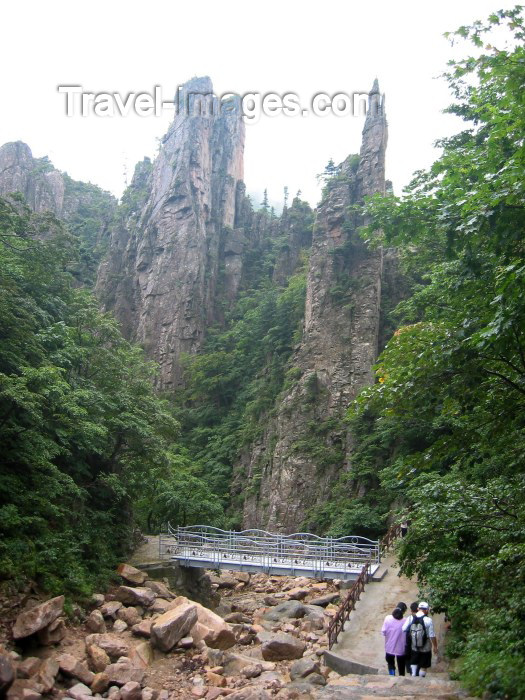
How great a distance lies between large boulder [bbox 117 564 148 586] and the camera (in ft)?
50.7

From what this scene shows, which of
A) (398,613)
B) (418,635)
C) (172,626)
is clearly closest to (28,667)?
(172,626)

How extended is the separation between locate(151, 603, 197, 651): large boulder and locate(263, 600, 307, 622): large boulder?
3.32m

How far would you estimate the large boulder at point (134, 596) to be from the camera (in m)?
14.2

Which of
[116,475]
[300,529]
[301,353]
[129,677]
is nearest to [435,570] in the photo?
[129,677]

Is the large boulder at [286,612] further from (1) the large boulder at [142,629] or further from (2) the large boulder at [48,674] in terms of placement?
(2) the large boulder at [48,674]

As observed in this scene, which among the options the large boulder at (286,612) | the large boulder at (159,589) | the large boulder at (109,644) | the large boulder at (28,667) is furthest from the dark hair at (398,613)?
the large boulder at (159,589)

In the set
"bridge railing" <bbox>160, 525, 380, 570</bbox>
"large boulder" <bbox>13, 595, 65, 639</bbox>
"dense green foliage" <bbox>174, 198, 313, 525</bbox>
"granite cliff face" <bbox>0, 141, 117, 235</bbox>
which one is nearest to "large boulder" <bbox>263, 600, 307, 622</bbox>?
"bridge railing" <bbox>160, 525, 380, 570</bbox>

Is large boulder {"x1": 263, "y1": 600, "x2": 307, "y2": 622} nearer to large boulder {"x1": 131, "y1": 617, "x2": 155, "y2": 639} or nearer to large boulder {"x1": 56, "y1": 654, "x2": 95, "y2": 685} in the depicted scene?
large boulder {"x1": 131, "y1": 617, "x2": 155, "y2": 639}

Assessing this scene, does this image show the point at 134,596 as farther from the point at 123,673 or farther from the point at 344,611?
the point at 344,611

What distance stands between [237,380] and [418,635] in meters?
30.1

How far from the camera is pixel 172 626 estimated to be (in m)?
12.2

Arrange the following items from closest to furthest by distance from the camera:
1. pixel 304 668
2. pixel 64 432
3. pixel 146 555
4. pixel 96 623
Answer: pixel 304 668, pixel 96 623, pixel 64 432, pixel 146 555

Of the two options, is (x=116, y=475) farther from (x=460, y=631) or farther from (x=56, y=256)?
(x=460, y=631)

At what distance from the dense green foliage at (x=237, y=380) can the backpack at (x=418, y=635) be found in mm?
20992
